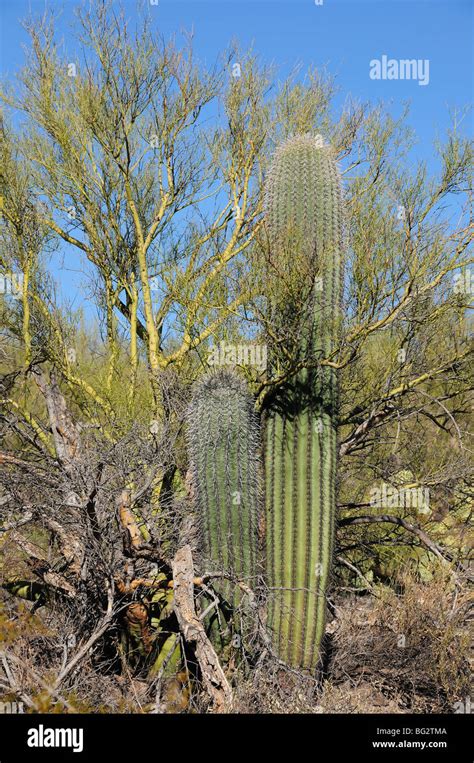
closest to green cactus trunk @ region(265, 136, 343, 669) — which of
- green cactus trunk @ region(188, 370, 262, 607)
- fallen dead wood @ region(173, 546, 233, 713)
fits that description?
green cactus trunk @ region(188, 370, 262, 607)

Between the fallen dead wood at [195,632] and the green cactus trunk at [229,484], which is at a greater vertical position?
the green cactus trunk at [229,484]

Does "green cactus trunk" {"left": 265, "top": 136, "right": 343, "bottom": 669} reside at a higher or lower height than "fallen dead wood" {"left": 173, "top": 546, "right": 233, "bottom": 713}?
higher

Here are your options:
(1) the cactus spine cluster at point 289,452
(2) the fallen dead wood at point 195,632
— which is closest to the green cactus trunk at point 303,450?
(1) the cactus spine cluster at point 289,452

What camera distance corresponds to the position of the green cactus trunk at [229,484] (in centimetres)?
541

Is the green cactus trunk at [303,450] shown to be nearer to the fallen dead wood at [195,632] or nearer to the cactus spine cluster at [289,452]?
the cactus spine cluster at [289,452]

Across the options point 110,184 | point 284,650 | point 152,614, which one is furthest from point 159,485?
point 110,184

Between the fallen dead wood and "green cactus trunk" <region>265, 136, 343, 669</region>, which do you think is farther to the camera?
"green cactus trunk" <region>265, 136, 343, 669</region>

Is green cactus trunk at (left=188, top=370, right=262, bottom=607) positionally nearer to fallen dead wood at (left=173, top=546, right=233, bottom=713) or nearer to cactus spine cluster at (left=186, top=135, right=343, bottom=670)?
cactus spine cluster at (left=186, top=135, right=343, bottom=670)

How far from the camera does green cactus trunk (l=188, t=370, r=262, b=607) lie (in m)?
5.41

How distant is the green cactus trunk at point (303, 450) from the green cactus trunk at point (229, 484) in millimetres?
144

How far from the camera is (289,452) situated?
5520 millimetres

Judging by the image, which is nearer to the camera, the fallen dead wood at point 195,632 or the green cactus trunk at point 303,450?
the fallen dead wood at point 195,632

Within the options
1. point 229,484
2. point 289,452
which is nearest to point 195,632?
point 229,484

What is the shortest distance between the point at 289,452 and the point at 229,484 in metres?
0.46
